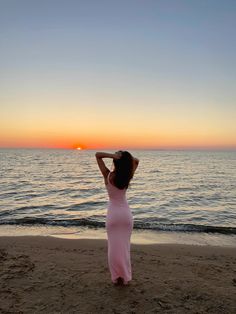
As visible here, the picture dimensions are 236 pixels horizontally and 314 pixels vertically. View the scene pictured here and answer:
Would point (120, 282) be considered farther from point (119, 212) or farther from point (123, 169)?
point (123, 169)

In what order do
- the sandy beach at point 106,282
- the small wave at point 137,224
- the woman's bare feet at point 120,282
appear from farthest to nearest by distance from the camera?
1. the small wave at point 137,224
2. the woman's bare feet at point 120,282
3. the sandy beach at point 106,282

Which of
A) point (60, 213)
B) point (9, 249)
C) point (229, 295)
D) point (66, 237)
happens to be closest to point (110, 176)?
point (229, 295)

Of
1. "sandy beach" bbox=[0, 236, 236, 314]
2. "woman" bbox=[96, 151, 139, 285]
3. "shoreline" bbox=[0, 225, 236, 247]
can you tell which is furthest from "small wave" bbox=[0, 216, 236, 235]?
"woman" bbox=[96, 151, 139, 285]

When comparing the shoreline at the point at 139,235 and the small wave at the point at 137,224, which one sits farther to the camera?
the small wave at the point at 137,224

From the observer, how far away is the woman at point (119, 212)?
17.8 feet

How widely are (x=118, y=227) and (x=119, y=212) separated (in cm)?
26

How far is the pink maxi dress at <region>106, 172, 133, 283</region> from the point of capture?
5539 mm

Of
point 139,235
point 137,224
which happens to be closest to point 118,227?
point 139,235

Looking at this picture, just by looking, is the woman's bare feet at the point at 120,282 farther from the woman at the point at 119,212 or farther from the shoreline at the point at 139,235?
the shoreline at the point at 139,235

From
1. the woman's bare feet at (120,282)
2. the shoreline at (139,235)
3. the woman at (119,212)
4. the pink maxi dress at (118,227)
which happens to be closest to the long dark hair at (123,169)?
the woman at (119,212)

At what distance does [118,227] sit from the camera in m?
5.56

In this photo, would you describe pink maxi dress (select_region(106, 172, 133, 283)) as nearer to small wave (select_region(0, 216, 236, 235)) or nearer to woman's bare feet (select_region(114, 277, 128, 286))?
woman's bare feet (select_region(114, 277, 128, 286))

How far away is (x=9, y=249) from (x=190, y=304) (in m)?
4.89

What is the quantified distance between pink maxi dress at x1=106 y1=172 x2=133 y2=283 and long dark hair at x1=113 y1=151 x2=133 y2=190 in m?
0.15
